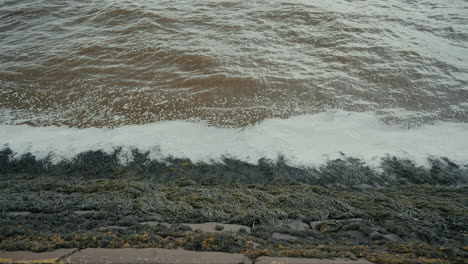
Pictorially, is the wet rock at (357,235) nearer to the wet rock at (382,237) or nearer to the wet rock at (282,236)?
the wet rock at (382,237)

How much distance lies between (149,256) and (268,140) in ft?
9.73

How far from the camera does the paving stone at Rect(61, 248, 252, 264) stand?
200 cm

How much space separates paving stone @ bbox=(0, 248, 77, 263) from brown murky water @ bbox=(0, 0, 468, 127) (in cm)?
331

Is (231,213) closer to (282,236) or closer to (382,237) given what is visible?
(282,236)

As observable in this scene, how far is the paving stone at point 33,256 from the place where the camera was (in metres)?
1.99

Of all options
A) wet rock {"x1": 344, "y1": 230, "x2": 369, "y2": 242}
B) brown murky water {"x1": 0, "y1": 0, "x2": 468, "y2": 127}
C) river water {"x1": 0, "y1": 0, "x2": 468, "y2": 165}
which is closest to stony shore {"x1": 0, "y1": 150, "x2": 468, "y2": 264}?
wet rock {"x1": 344, "y1": 230, "x2": 369, "y2": 242}

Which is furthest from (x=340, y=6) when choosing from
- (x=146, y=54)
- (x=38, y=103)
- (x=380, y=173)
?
(x=38, y=103)

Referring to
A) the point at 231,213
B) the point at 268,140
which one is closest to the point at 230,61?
the point at 268,140

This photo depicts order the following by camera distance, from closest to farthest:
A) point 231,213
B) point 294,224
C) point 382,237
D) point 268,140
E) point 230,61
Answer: point 382,237 → point 294,224 → point 231,213 → point 268,140 → point 230,61

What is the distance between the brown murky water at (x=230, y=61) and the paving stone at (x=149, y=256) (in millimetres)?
3311

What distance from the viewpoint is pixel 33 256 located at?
204 centimetres

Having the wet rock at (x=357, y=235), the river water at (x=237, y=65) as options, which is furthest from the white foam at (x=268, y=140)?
the wet rock at (x=357, y=235)

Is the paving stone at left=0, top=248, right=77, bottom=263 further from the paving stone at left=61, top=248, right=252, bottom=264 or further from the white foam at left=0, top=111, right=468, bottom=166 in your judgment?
the white foam at left=0, top=111, right=468, bottom=166

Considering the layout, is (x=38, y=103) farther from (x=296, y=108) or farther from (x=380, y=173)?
(x=380, y=173)
